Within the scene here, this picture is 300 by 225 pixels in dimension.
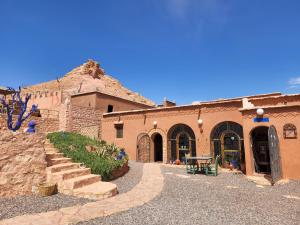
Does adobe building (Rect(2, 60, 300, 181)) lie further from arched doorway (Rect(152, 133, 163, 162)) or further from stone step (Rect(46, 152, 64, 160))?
stone step (Rect(46, 152, 64, 160))

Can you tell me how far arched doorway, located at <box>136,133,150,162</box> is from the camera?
1622 centimetres

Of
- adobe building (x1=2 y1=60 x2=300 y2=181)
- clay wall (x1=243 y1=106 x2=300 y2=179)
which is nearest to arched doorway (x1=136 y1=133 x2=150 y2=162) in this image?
adobe building (x1=2 y1=60 x2=300 y2=181)

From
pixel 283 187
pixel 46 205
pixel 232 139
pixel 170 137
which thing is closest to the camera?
pixel 46 205

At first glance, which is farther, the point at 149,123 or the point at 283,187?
the point at 149,123

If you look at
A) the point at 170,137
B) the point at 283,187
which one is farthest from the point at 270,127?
the point at 170,137

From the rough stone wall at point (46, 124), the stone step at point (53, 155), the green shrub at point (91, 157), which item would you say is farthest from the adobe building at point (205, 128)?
the stone step at point (53, 155)

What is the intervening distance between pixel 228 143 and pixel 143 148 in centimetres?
646

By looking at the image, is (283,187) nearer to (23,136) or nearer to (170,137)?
(170,137)

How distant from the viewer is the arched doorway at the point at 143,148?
639 inches

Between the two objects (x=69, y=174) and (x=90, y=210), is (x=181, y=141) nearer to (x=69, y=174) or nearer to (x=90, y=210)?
(x=69, y=174)

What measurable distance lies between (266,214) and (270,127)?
512cm

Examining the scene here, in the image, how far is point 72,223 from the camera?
167 inches

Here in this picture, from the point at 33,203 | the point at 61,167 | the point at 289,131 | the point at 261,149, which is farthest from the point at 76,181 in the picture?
the point at 261,149

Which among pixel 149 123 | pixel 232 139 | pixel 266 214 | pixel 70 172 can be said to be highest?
pixel 149 123
